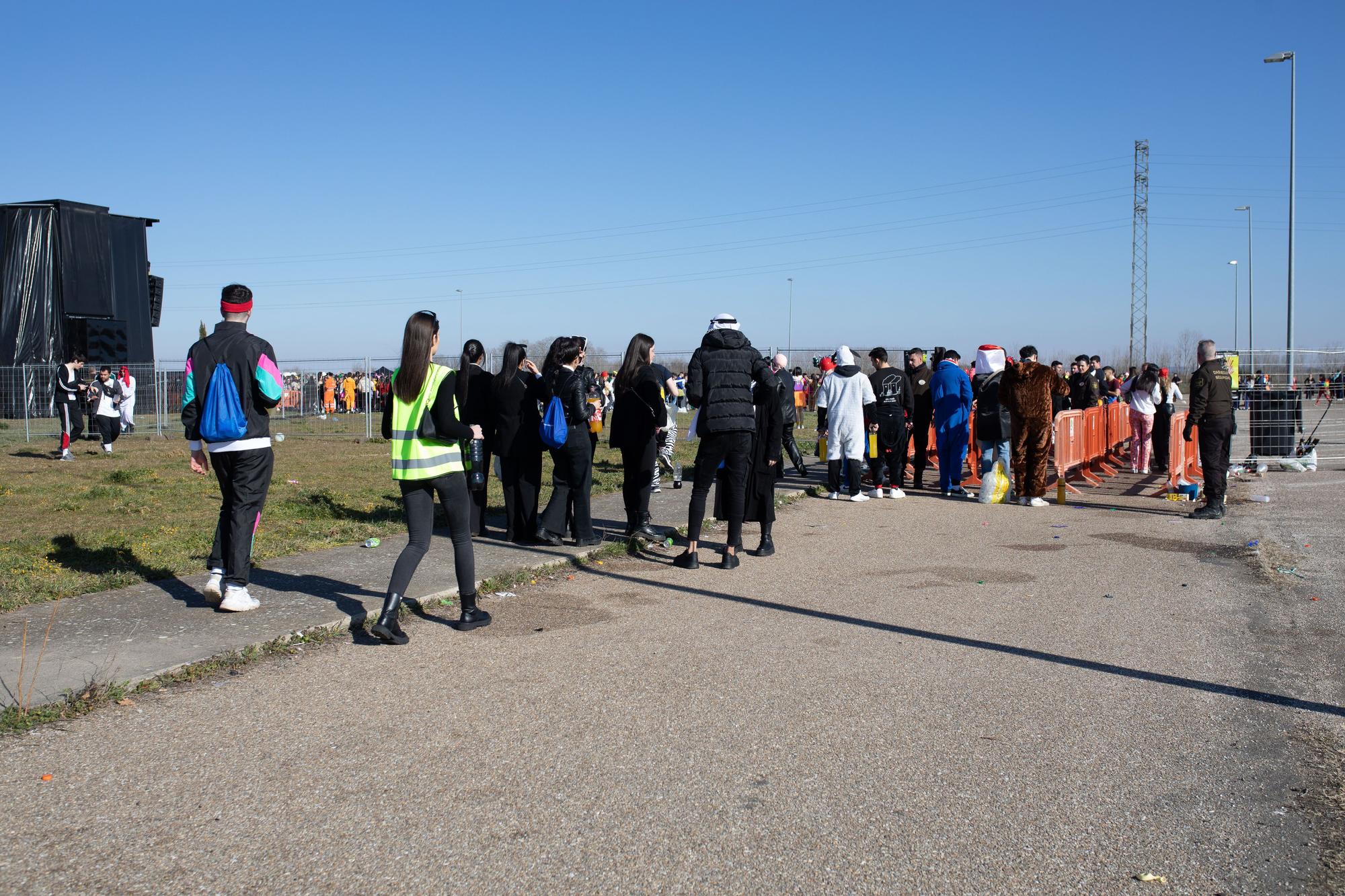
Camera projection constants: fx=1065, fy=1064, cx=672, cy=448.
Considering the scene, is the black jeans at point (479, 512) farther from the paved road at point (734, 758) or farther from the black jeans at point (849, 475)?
the black jeans at point (849, 475)

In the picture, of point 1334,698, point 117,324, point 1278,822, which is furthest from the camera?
point 117,324

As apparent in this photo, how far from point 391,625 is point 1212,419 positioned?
30.4 feet

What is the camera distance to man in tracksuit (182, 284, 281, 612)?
6453mm

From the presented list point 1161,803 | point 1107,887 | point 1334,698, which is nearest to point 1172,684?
point 1334,698

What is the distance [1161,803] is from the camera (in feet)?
12.6

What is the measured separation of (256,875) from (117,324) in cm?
3254

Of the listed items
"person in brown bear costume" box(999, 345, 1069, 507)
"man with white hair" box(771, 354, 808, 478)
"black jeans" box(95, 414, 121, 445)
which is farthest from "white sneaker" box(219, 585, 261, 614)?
"black jeans" box(95, 414, 121, 445)

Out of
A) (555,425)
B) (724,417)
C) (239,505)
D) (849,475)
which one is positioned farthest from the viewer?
(849,475)

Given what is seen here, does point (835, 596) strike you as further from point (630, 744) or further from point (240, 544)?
point (240, 544)

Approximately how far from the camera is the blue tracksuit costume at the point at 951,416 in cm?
1334

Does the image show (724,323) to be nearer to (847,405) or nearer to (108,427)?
(847,405)

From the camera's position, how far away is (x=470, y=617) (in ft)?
20.9

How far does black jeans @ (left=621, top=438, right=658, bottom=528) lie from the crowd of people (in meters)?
0.02

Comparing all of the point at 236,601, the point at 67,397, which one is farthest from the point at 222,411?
the point at 67,397
